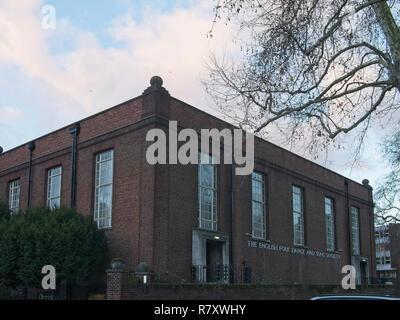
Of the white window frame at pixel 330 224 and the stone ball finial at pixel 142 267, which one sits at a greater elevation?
the white window frame at pixel 330 224

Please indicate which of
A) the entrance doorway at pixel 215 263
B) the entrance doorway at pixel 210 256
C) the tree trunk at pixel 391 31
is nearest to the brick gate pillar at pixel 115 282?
the entrance doorway at pixel 210 256

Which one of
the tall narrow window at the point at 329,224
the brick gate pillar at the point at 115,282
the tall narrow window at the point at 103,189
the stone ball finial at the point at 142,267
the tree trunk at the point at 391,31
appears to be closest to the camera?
the tree trunk at the point at 391,31

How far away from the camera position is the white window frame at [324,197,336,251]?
33034mm

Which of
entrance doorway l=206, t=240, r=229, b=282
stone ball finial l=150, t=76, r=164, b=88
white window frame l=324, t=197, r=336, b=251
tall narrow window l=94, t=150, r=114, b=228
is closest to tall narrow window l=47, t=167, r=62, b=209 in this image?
tall narrow window l=94, t=150, r=114, b=228

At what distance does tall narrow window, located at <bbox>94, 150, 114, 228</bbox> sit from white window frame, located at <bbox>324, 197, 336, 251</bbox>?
1569 centimetres

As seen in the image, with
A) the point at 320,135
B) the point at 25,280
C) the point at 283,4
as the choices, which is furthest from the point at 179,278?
the point at 283,4

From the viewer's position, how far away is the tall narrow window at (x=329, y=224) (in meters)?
33.0

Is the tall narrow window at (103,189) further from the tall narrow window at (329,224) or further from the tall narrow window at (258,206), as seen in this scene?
the tall narrow window at (329,224)

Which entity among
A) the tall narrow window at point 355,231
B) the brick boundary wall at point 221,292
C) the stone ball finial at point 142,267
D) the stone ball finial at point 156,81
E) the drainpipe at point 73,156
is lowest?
the brick boundary wall at point 221,292

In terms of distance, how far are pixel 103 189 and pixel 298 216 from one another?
1228 cm

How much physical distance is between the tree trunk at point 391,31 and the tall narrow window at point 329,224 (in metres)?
20.3

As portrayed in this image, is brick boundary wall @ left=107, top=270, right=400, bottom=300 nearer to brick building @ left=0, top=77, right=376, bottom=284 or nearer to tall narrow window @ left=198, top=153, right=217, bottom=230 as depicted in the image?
brick building @ left=0, top=77, right=376, bottom=284
